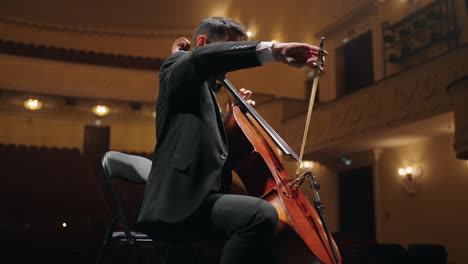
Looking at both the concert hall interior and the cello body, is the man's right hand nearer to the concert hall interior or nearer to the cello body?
the cello body

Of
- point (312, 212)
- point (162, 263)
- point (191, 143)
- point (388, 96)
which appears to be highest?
point (388, 96)

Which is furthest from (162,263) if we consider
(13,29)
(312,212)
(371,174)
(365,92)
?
(13,29)

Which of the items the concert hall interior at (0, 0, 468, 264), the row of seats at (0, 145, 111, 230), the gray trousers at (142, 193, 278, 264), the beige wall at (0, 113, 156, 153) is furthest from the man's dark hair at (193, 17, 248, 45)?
the beige wall at (0, 113, 156, 153)

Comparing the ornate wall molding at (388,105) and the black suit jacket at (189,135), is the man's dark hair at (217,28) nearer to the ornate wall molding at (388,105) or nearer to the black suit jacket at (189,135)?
the black suit jacket at (189,135)

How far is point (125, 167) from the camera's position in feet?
6.29

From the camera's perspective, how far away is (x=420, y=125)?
8234mm

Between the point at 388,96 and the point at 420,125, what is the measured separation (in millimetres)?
777

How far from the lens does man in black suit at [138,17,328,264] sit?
1.18 meters

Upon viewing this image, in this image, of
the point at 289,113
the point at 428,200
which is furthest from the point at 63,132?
the point at 428,200

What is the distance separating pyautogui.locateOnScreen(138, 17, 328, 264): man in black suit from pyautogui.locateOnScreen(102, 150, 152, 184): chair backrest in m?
0.57

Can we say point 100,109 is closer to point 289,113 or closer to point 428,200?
point 289,113

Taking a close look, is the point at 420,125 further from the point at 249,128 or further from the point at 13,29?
the point at 13,29

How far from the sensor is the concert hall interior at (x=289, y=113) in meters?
7.59

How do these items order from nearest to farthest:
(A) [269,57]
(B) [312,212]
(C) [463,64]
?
(A) [269,57] < (B) [312,212] < (C) [463,64]
